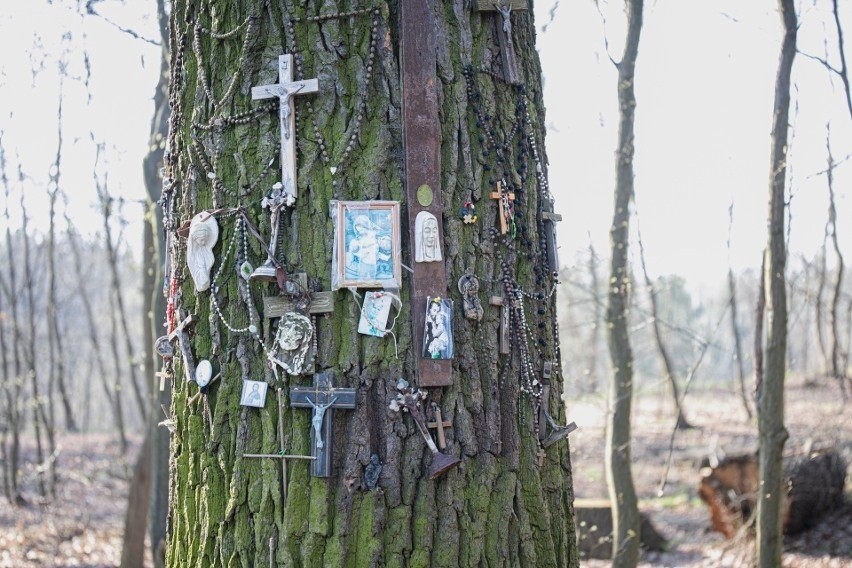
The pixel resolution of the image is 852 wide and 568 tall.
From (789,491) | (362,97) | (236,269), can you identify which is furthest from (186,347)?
(789,491)

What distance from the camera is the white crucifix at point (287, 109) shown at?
227 cm

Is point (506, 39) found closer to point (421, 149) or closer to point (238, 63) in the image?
point (421, 149)

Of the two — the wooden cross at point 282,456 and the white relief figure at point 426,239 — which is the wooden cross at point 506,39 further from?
the wooden cross at point 282,456

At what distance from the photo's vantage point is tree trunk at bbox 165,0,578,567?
86.4 inches

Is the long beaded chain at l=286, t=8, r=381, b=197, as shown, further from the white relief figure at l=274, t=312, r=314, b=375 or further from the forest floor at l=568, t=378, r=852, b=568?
the forest floor at l=568, t=378, r=852, b=568

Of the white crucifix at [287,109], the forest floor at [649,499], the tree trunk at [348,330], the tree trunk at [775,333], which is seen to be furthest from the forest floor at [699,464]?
the white crucifix at [287,109]

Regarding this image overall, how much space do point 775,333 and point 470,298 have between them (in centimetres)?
484

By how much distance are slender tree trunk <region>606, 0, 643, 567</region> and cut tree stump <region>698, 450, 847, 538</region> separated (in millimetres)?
2016

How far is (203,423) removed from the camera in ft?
7.77

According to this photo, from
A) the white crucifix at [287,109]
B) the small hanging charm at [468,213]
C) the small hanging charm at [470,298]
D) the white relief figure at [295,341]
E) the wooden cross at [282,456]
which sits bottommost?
the wooden cross at [282,456]

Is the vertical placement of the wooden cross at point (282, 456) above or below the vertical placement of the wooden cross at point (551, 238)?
below

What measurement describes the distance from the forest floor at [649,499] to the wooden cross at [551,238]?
497 centimetres

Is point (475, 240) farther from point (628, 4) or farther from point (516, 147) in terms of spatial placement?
point (628, 4)

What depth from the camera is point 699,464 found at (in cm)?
1244
